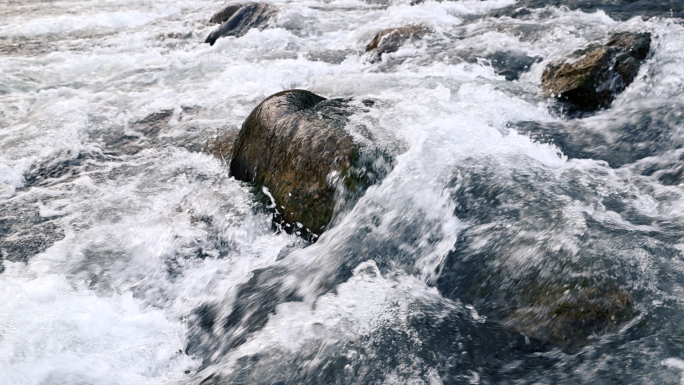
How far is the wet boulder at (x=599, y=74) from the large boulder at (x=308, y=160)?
2249mm

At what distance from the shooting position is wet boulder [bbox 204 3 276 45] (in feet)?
32.2

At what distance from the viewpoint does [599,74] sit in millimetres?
5121

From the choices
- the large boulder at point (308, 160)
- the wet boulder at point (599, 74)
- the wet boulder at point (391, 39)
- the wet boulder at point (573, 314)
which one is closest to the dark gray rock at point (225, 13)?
the wet boulder at point (391, 39)

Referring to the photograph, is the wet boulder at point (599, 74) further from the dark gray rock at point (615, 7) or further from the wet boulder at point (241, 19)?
the wet boulder at point (241, 19)

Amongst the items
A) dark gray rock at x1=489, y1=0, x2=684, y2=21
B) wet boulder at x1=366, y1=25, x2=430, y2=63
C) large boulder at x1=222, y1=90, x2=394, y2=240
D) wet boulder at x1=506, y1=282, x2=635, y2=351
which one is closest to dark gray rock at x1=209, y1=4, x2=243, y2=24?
wet boulder at x1=366, y1=25, x2=430, y2=63

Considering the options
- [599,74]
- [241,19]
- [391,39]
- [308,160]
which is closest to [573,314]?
[308,160]

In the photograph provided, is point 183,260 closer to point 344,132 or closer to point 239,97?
Result: point 344,132

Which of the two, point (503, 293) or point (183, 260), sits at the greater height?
point (503, 293)

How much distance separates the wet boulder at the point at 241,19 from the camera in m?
9.80

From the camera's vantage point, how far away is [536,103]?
5227mm

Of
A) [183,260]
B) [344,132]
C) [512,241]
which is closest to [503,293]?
[512,241]

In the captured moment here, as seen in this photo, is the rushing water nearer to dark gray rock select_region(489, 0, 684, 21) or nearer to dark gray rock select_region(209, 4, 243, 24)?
dark gray rock select_region(489, 0, 684, 21)

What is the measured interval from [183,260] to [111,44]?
797cm

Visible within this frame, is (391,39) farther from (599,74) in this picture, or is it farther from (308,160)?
(308,160)
